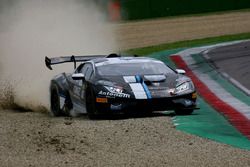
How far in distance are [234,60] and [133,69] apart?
8.34 m

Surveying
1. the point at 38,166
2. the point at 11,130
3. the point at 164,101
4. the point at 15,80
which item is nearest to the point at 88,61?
the point at 164,101

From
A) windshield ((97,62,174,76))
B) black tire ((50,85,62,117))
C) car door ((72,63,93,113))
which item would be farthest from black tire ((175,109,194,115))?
black tire ((50,85,62,117))

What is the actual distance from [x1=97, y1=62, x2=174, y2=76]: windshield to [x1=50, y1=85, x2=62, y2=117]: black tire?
160 centimetres

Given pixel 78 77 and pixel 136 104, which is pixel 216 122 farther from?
pixel 78 77

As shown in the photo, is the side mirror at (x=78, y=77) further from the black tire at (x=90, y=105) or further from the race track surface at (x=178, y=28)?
the race track surface at (x=178, y=28)

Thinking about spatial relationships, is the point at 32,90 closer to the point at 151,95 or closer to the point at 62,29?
the point at 151,95

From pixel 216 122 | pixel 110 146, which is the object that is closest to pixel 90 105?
pixel 216 122

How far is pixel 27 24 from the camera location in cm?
2938

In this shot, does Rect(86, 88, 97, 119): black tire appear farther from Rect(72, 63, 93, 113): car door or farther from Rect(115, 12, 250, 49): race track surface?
Rect(115, 12, 250, 49): race track surface

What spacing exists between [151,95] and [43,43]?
14727 millimetres

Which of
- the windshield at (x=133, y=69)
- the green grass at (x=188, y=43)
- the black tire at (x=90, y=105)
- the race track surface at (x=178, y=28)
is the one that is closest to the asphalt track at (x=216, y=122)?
the windshield at (x=133, y=69)

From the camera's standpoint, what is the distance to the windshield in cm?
1427

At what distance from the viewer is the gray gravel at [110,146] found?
9.09 m

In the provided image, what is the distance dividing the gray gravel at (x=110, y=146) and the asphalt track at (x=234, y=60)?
6.38 m
